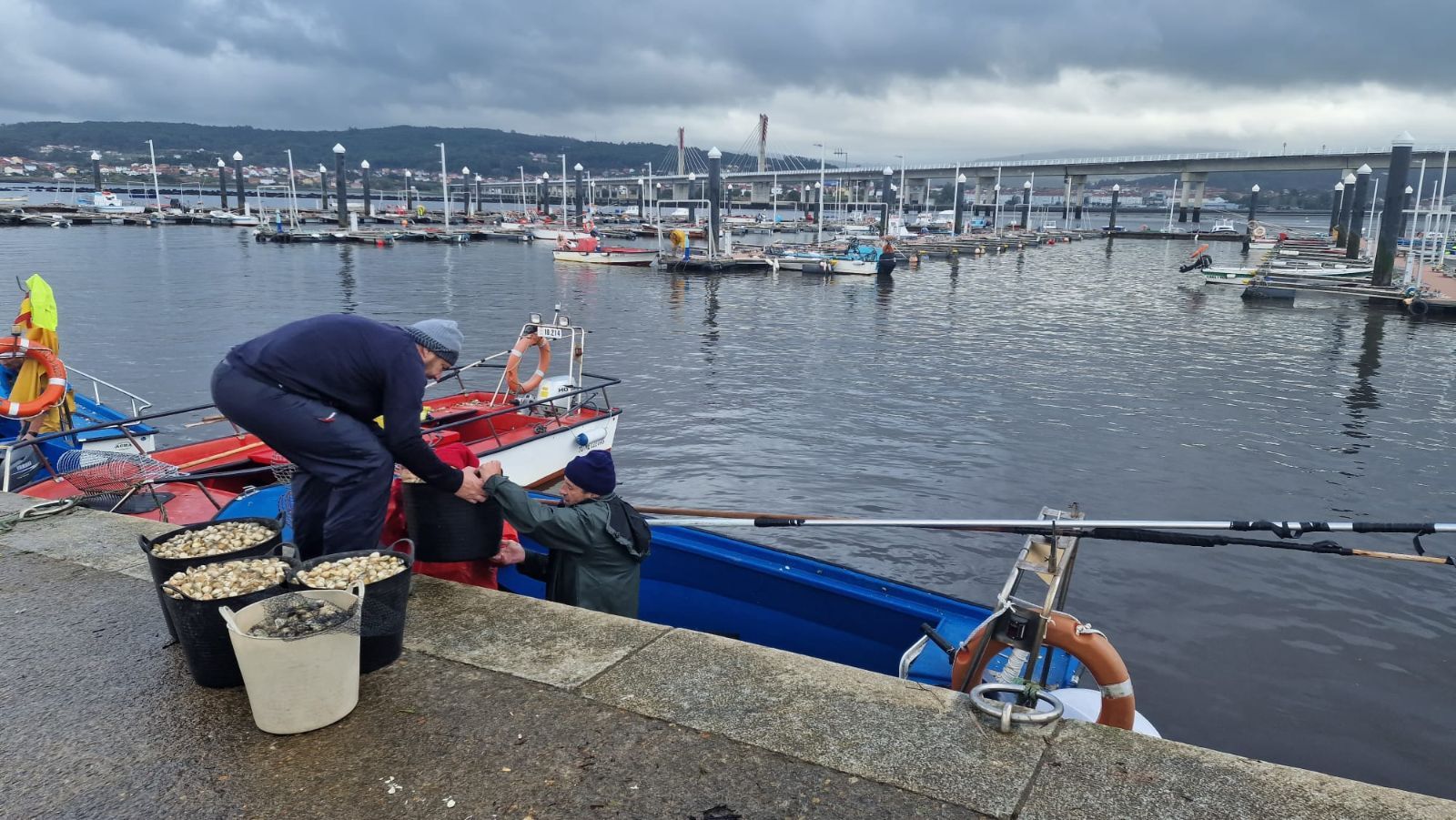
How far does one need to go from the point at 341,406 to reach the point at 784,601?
3.80 metres

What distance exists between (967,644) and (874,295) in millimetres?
42850

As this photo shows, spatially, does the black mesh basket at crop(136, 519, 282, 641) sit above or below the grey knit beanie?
below

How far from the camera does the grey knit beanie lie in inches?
181

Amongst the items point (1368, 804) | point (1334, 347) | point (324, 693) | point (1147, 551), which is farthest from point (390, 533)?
point (1334, 347)

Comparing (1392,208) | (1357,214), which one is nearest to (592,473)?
(1392,208)

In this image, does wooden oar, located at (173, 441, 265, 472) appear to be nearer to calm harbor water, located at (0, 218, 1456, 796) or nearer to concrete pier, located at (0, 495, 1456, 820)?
calm harbor water, located at (0, 218, 1456, 796)

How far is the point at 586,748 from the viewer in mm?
3529

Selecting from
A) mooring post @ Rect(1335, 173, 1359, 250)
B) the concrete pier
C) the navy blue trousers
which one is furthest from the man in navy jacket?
mooring post @ Rect(1335, 173, 1359, 250)

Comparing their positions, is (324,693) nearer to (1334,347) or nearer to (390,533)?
(390,533)

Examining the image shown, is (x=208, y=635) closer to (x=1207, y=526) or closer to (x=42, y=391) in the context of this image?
(x=1207, y=526)

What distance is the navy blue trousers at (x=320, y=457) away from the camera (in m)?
4.21

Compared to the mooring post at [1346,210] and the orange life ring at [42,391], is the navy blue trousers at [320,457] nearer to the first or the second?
the orange life ring at [42,391]

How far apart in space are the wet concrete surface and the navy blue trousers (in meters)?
0.76

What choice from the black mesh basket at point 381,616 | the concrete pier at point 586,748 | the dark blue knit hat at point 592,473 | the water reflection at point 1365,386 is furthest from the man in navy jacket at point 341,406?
the water reflection at point 1365,386
